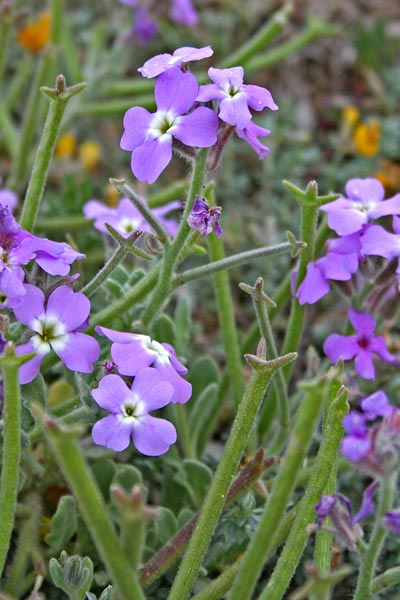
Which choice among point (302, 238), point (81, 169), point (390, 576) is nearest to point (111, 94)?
point (81, 169)

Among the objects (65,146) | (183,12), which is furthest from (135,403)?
(183,12)

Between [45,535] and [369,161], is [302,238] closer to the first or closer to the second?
[45,535]

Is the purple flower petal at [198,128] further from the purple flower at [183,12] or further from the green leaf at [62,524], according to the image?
the purple flower at [183,12]

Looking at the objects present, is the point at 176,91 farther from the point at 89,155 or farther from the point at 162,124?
the point at 89,155

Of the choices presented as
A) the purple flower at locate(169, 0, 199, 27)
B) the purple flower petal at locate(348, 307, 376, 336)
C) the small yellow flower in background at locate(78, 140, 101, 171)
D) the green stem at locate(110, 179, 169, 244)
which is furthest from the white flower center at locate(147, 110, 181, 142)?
the purple flower at locate(169, 0, 199, 27)

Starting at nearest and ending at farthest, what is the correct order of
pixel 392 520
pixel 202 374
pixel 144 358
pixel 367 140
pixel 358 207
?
pixel 392 520
pixel 144 358
pixel 358 207
pixel 202 374
pixel 367 140

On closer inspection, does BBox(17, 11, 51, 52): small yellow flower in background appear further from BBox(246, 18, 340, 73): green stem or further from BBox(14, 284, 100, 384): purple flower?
BBox(14, 284, 100, 384): purple flower

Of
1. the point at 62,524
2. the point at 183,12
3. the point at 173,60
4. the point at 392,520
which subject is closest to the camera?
the point at 392,520
